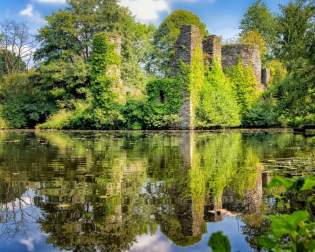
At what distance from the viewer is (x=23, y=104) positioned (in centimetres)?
3478

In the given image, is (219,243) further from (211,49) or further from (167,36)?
(167,36)

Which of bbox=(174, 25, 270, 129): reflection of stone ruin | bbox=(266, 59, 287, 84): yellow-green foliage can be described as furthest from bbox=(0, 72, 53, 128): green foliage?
bbox=(266, 59, 287, 84): yellow-green foliage

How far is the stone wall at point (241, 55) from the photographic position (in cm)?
3162

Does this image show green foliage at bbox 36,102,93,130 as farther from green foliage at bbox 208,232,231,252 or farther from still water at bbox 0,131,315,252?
green foliage at bbox 208,232,231,252

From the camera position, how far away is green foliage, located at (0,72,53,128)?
33750 millimetres

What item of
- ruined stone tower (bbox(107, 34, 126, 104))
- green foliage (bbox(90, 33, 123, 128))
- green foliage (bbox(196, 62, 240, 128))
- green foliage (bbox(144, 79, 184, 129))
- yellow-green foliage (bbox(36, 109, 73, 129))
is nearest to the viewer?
green foliage (bbox(144, 79, 184, 129))

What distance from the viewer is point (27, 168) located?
29.8 feet

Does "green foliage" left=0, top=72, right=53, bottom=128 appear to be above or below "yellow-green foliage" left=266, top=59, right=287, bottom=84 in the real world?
below

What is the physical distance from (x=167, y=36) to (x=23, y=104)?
62.1 ft

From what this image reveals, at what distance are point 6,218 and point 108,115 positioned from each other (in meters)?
23.7

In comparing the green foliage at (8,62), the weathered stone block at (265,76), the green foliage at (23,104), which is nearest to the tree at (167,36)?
the weathered stone block at (265,76)

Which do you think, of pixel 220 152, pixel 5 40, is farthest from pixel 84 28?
pixel 220 152

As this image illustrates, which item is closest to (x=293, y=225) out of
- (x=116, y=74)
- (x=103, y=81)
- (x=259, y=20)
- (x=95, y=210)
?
(x=95, y=210)

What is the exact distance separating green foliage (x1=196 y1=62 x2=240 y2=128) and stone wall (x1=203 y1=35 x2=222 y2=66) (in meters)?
0.44
